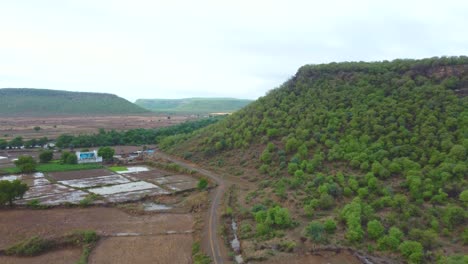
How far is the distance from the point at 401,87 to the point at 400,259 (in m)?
32.3

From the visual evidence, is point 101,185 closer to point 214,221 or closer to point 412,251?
point 214,221

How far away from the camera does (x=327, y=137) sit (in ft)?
138

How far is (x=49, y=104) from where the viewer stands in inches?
6870

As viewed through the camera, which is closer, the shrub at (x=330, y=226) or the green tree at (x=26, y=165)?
the shrub at (x=330, y=226)

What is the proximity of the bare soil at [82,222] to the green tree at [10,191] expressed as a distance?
123cm

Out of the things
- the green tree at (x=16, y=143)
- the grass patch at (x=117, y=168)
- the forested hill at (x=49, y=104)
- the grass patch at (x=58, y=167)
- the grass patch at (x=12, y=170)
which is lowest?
the grass patch at (x=117, y=168)

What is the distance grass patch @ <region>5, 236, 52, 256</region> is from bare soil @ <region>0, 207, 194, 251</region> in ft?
4.00

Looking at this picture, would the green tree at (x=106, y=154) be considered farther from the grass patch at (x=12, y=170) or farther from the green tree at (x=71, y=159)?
the grass patch at (x=12, y=170)

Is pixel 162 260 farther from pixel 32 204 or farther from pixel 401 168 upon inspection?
pixel 401 168

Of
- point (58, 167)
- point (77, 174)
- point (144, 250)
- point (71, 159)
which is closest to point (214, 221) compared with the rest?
point (144, 250)

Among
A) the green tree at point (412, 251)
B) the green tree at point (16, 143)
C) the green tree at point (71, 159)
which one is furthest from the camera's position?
the green tree at point (16, 143)

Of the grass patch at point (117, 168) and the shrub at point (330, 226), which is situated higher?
the shrub at point (330, 226)

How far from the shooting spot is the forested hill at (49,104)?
534ft

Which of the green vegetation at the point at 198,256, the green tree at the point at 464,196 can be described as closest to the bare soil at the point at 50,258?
the green vegetation at the point at 198,256
